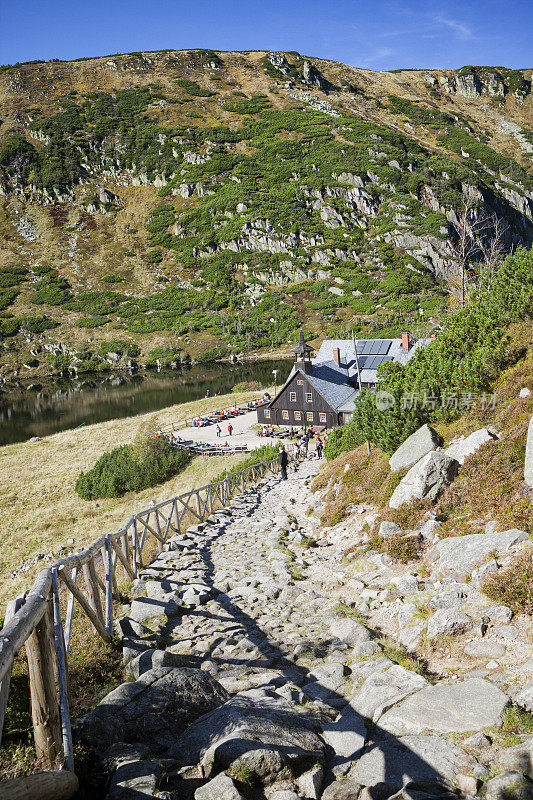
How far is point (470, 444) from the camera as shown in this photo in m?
11.3

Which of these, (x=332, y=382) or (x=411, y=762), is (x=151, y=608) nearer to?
(x=411, y=762)

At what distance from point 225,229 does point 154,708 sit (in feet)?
503

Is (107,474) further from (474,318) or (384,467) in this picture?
(474,318)

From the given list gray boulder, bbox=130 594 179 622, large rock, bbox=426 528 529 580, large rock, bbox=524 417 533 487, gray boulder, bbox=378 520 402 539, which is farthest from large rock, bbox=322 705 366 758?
gray boulder, bbox=378 520 402 539

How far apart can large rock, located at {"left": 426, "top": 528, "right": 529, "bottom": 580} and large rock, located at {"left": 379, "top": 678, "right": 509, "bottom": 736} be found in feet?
9.89

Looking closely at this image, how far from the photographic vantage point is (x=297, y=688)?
232 inches

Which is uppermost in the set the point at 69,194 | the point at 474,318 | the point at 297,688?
the point at 69,194

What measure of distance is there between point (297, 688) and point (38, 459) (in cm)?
4603

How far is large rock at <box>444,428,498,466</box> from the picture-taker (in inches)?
437

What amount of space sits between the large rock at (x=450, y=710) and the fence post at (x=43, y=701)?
126 inches

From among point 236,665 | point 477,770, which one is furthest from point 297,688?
point 477,770

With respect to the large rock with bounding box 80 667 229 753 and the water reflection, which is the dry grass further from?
the large rock with bounding box 80 667 229 753

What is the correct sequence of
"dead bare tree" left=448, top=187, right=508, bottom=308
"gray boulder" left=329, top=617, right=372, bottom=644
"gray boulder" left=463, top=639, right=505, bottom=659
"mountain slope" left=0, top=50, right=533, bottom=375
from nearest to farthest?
1. "gray boulder" left=463, top=639, right=505, bottom=659
2. "gray boulder" left=329, top=617, right=372, bottom=644
3. "dead bare tree" left=448, top=187, right=508, bottom=308
4. "mountain slope" left=0, top=50, right=533, bottom=375

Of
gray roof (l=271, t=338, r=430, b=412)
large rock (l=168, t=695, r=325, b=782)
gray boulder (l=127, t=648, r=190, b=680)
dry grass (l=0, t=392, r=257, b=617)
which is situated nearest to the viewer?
large rock (l=168, t=695, r=325, b=782)
